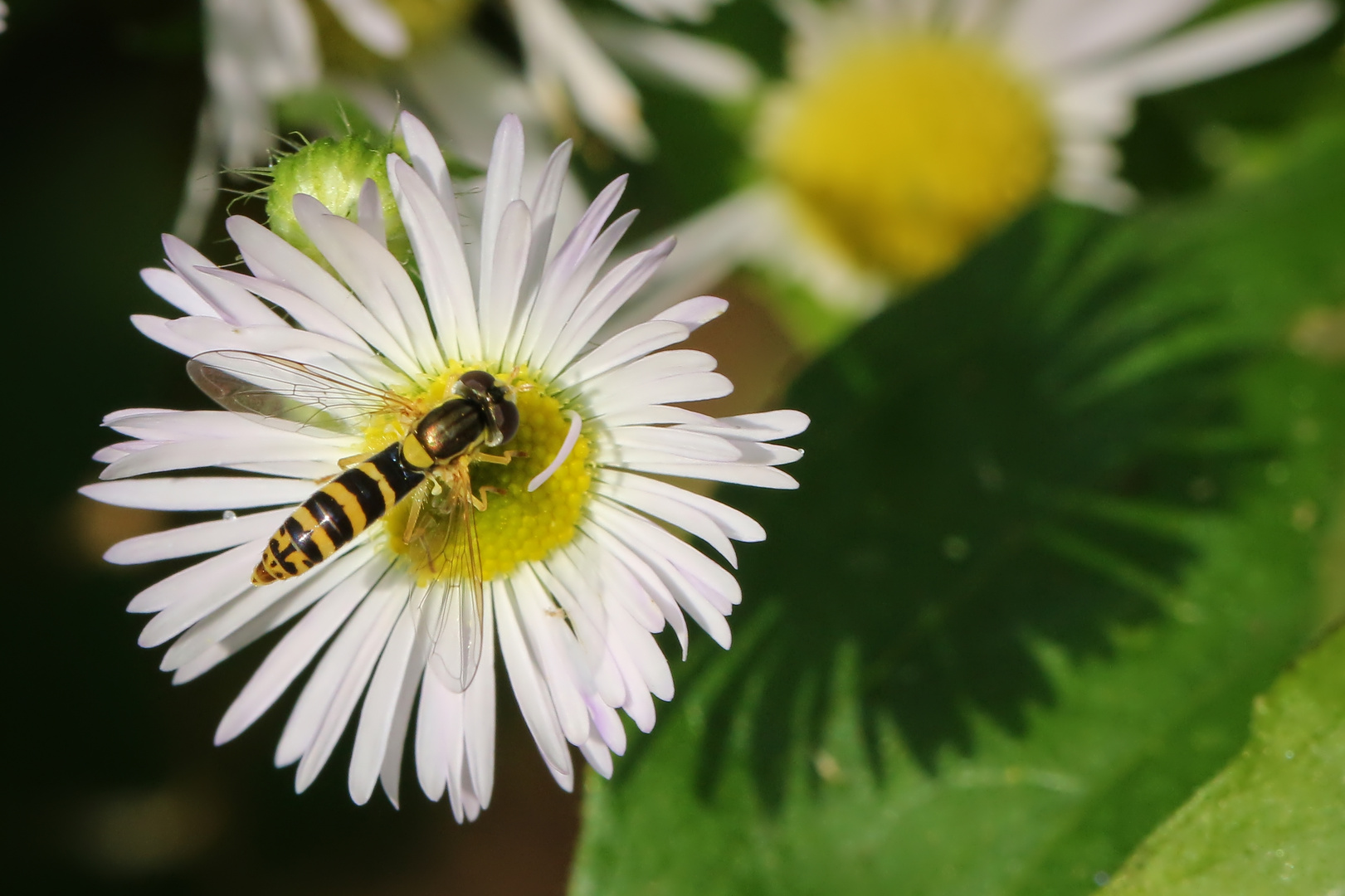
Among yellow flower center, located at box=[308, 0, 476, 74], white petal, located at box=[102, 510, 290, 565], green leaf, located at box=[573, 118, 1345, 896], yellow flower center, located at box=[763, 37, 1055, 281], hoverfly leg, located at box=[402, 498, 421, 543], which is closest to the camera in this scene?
white petal, located at box=[102, 510, 290, 565]

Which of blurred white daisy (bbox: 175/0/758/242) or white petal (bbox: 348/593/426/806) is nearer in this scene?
white petal (bbox: 348/593/426/806)

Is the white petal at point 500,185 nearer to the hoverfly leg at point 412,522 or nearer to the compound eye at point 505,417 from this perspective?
the compound eye at point 505,417

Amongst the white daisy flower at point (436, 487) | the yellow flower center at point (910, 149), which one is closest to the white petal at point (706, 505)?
the white daisy flower at point (436, 487)

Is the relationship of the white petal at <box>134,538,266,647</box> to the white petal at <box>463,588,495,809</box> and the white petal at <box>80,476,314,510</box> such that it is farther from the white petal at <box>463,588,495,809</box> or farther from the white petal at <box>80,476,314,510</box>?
the white petal at <box>463,588,495,809</box>

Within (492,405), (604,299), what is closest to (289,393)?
(492,405)

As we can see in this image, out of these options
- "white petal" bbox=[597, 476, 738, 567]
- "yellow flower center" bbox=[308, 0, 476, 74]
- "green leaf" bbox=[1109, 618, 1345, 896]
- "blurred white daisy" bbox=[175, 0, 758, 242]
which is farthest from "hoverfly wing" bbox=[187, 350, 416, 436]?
"green leaf" bbox=[1109, 618, 1345, 896]

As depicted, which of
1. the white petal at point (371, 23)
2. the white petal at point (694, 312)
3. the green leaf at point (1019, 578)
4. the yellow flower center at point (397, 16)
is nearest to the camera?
the white petal at point (694, 312)

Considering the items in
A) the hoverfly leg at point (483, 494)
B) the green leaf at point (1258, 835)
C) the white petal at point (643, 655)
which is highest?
the hoverfly leg at point (483, 494)
